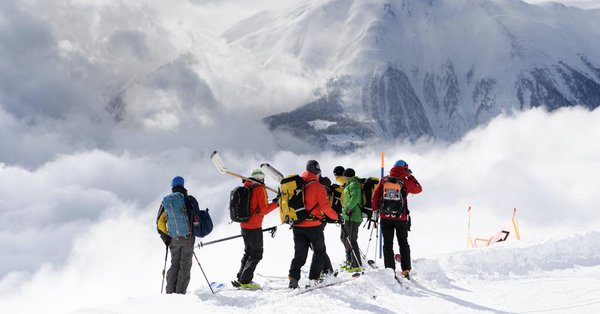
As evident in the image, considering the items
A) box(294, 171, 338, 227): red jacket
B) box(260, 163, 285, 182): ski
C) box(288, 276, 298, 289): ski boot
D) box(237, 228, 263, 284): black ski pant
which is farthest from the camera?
box(260, 163, 285, 182): ski

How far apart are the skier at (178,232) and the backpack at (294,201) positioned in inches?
76.7

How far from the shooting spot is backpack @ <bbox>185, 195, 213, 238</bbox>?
38.3ft

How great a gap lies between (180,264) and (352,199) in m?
4.39

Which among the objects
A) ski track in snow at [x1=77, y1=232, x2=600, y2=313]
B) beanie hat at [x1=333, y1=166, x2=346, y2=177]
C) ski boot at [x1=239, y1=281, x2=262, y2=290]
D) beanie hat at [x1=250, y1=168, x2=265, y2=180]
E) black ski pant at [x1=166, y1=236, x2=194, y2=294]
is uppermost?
beanie hat at [x1=333, y1=166, x2=346, y2=177]

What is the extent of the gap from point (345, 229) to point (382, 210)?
5.77ft

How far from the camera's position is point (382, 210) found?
39.1 ft

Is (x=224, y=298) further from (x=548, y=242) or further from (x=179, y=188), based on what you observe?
(x=548, y=242)

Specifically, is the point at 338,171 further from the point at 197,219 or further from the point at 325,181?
the point at 197,219

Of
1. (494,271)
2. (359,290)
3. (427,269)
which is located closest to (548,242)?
(494,271)

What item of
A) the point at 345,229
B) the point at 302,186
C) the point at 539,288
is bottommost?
the point at 539,288

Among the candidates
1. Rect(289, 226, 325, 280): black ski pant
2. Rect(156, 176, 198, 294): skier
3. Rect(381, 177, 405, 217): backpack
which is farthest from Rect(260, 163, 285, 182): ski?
Rect(381, 177, 405, 217): backpack

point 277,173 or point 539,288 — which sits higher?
point 277,173

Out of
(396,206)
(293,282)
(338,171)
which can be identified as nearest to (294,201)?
(293,282)

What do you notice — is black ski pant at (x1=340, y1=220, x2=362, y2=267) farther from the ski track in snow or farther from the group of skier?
the group of skier
